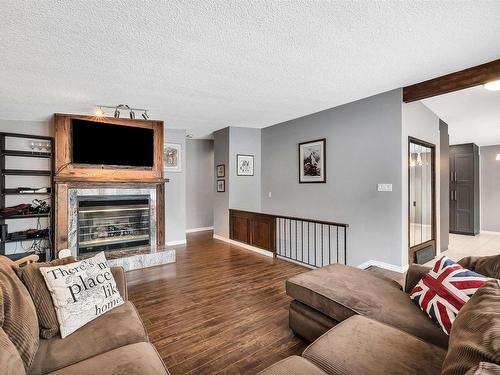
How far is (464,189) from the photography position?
22.5 feet

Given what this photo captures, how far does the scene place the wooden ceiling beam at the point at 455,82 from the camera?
9.09 feet

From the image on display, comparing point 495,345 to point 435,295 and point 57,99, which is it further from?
point 57,99

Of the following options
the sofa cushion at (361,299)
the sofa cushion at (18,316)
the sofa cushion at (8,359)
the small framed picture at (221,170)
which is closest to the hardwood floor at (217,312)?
the sofa cushion at (361,299)

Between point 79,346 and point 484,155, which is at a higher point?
point 484,155

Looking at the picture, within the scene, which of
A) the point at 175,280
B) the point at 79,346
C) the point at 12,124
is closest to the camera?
the point at 79,346

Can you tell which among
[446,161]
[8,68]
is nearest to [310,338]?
[8,68]

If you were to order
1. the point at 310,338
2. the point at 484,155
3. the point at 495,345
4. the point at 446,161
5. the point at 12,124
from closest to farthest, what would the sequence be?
1. the point at 495,345
2. the point at 310,338
3. the point at 12,124
4. the point at 446,161
5. the point at 484,155

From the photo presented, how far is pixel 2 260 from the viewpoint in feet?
4.99

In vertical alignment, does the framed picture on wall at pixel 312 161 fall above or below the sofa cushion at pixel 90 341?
above

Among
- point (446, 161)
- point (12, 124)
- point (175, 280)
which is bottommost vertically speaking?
point (175, 280)

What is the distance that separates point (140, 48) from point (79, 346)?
2383 millimetres

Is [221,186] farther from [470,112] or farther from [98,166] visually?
[470,112]

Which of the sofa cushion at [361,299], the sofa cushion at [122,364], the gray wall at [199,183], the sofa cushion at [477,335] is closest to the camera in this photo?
the sofa cushion at [477,335]

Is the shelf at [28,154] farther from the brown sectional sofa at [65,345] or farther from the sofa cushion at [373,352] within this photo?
the sofa cushion at [373,352]
